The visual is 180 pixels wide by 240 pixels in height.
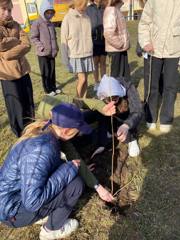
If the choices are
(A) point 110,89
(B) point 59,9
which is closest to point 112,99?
(A) point 110,89

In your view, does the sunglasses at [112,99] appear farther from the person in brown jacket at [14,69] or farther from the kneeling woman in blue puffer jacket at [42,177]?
the person in brown jacket at [14,69]

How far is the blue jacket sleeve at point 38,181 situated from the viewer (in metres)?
1.83

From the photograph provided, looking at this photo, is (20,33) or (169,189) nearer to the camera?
(169,189)

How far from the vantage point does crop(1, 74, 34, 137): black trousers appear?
3.47m

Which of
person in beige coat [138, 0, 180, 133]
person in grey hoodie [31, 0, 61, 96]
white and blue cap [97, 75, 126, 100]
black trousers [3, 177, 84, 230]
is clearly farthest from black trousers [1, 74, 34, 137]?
person in grey hoodie [31, 0, 61, 96]

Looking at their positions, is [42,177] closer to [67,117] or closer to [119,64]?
[67,117]

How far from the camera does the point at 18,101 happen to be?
3.59 meters

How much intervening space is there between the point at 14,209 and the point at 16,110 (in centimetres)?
182

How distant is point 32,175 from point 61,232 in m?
0.80

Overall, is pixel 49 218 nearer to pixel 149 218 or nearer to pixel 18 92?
pixel 149 218

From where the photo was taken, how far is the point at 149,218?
8.39 feet

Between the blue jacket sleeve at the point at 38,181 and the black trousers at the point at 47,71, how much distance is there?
141 inches

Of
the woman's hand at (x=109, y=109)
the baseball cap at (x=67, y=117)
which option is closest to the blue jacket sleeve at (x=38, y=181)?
the baseball cap at (x=67, y=117)

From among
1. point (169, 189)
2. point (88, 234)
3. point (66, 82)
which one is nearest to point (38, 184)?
point (88, 234)
